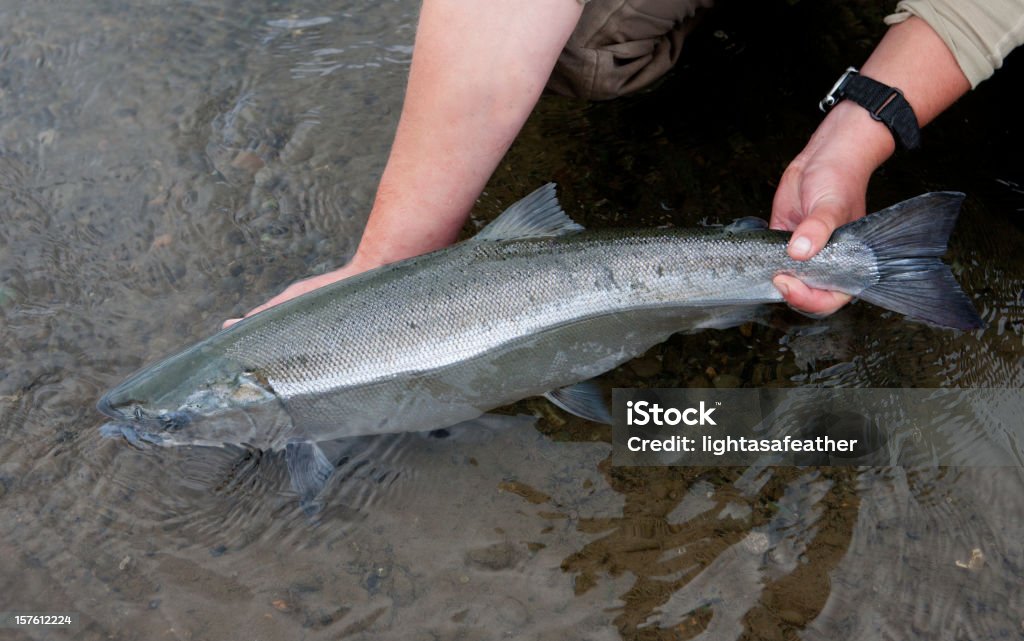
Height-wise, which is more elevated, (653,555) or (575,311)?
(575,311)

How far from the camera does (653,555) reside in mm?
2689

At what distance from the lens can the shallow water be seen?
2609mm

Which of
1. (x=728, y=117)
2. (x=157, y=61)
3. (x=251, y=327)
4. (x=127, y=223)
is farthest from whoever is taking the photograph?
(x=157, y=61)

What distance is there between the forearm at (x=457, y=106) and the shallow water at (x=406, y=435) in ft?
2.31

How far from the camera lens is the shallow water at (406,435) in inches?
Answer: 103

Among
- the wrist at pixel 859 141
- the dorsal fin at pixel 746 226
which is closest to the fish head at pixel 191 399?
the dorsal fin at pixel 746 226

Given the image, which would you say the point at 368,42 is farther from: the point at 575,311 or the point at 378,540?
the point at 378,540

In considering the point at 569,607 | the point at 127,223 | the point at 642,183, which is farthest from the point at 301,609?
the point at 642,183

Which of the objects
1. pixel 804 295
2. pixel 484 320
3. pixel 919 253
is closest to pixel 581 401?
pixel 484 320

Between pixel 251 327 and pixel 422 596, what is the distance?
998 mm

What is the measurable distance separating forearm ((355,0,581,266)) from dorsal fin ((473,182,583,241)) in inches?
6.0

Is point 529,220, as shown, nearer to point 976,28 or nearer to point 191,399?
point 191,399

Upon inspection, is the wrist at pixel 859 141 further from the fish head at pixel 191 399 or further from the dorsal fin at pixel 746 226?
the fish head at pixel 191 399

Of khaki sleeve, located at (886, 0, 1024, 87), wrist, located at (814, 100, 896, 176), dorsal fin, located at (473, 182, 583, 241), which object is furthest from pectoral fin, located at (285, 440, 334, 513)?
khaki sleeve, located at (886, 0, 1024, 87)
